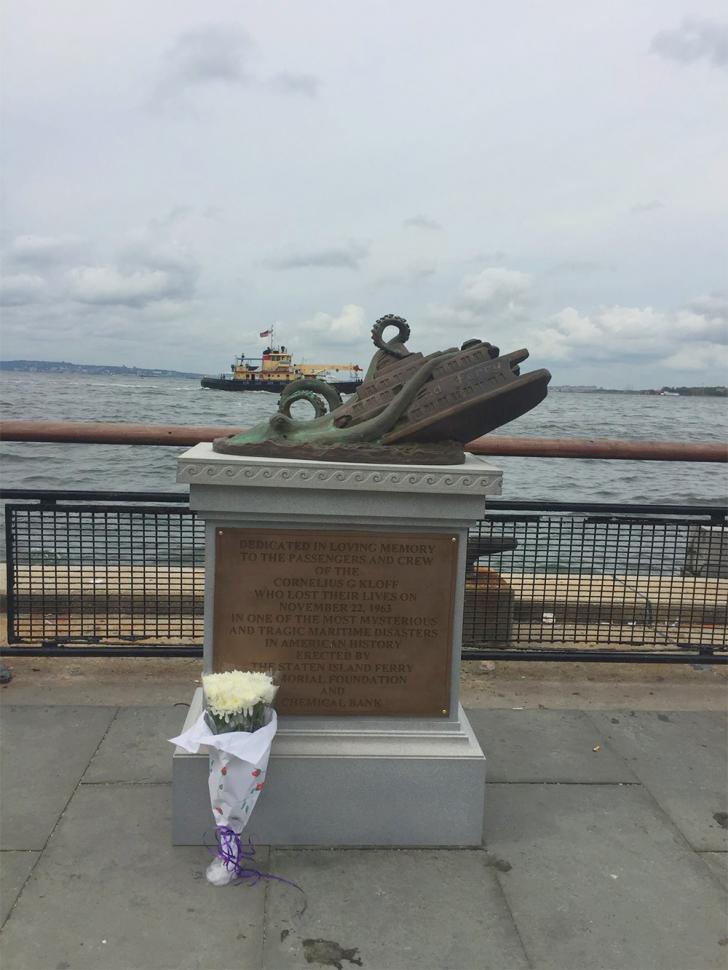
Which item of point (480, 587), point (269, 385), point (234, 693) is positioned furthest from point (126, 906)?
point (269, 385)

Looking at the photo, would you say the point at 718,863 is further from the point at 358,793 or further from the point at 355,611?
the point at 355,611

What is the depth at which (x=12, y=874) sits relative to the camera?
9.77 feet

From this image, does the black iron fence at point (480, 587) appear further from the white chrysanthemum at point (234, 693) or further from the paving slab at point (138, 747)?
the white chrysanthemum at point (234, 693)

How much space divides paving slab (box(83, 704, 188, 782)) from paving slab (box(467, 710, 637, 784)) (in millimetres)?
1662

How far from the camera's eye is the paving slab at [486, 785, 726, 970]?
8.87 ft

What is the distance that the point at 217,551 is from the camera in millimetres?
3258

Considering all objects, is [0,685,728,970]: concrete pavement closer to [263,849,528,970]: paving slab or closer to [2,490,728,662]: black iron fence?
[263,849,528,970]: paving slab

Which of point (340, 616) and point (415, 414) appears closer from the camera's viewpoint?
point (340, 616)

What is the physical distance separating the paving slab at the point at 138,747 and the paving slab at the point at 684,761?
2410mm

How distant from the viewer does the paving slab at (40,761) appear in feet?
10.8

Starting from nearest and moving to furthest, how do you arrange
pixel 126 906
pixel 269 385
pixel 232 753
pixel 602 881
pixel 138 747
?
pixel 126 906, pixel 232 753, pixel 602 881, pixel 138 747, pixel 269 385

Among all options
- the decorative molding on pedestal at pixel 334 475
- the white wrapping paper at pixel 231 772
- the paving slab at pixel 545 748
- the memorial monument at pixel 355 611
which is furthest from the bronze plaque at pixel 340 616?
the paving slab at pixel 545 748

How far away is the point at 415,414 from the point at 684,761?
2.39 m

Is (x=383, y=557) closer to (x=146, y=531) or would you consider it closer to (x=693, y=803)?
(x=693, y=803)
